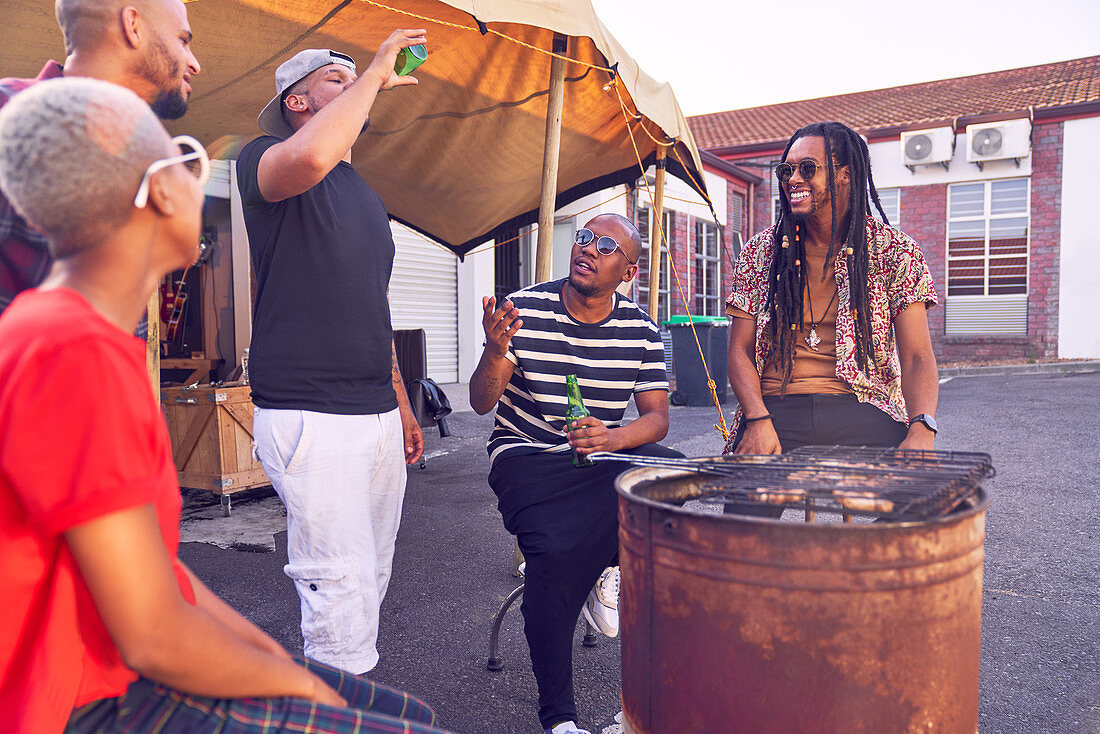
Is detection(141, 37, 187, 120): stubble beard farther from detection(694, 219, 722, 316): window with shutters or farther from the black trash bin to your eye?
detection(694, 219, 722, 316): window with shutters

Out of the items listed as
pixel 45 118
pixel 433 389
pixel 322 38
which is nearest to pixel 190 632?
pixel 45 118

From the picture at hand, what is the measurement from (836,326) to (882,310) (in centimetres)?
16

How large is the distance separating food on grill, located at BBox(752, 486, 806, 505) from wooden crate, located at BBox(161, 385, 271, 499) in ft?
13.9

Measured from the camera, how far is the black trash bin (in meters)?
11.2

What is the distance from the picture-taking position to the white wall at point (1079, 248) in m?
18.7

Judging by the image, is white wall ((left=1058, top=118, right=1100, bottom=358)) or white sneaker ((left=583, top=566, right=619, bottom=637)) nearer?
white sneaker ((left=583, top=566, right=619, bottom=637))

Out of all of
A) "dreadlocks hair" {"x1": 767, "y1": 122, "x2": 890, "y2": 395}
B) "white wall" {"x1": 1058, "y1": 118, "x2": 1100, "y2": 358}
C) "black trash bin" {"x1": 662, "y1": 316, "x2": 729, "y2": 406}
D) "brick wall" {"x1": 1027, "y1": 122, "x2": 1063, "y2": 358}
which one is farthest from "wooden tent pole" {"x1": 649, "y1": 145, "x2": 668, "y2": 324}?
"white wall" {"x1": 1058, "y1": 118, "x2": 1100, "y2": 358}

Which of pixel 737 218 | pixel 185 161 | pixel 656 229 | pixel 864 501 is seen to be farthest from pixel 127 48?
pixel 737 218

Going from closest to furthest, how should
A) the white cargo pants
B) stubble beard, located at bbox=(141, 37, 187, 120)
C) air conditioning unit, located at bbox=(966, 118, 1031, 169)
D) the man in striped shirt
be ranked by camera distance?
stubble beard, located at bbox=(141, 37, 187, 120) < the white cargo pants < the man in striped shirt < air conditioning unit, located at bbox=(966, 118, 1031, 169)

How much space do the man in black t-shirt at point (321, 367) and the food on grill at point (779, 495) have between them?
1.19m

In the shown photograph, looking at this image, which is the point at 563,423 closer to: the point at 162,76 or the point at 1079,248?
the point at 162,76

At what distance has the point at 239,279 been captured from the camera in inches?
320

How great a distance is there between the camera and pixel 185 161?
41.3 inches

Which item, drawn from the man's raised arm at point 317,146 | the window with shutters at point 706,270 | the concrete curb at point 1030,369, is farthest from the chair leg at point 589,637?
the concrete curb at point 1030,369
